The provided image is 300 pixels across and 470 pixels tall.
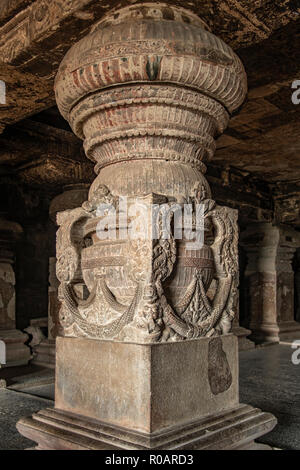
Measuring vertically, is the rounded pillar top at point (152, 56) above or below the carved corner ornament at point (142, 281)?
above

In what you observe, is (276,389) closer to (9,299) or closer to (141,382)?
(141,382)

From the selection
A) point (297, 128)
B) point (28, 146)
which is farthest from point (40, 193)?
point (297, 128)

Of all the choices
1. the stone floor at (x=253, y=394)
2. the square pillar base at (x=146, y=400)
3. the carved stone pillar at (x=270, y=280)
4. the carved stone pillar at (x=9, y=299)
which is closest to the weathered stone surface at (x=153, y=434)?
the square pillar base at (x=146, y=400)

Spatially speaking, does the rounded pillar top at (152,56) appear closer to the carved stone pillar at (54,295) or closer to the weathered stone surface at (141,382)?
the weathered stone surface at (141,382)

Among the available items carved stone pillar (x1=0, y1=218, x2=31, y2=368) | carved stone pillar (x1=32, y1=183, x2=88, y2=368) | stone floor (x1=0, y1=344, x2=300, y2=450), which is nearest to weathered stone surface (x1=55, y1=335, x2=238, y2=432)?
stone floor (x1=0, y1=344, x2=300, y2=450)

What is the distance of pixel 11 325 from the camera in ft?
20.8

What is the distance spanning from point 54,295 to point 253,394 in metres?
3.20

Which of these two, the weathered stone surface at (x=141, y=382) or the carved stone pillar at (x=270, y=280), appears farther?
the carved stone pillar at (x=270, y=280)

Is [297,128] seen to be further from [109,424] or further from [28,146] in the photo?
[109,424]

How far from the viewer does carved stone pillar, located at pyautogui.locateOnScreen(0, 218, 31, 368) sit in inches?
243

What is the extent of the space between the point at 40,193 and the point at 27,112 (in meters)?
3.01

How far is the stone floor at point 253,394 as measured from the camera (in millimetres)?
2922

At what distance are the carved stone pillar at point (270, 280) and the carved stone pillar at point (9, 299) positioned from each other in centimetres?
443

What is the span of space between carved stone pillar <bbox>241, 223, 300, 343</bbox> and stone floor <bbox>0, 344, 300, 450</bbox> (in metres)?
2.11
